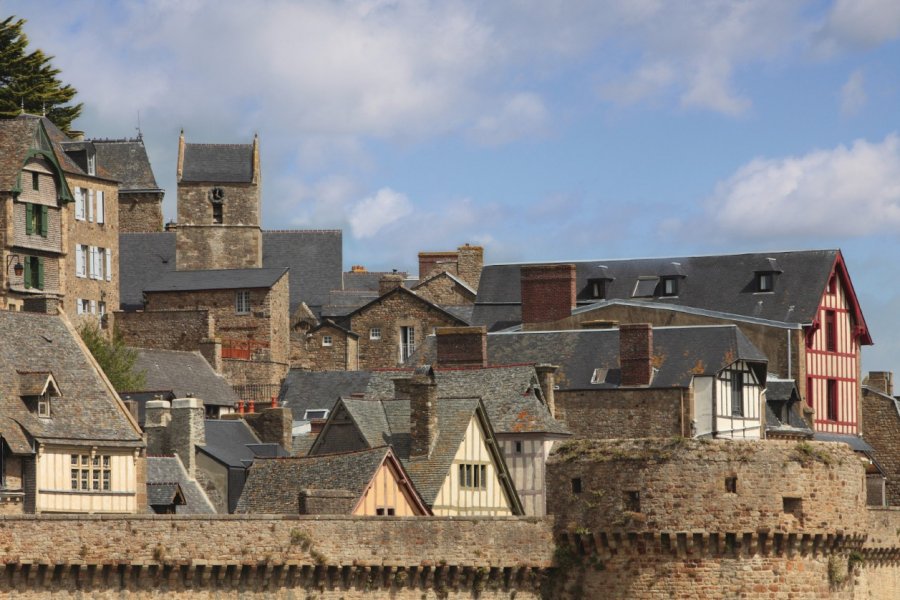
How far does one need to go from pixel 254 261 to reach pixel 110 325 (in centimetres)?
1324

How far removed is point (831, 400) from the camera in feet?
194

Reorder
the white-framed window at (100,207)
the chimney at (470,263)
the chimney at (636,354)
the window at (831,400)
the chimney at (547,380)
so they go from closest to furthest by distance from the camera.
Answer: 1. the chimney at (547,380)
2. the chimney at (636,354)
3. the window at (831,400)
4. the white-framed window at (100,207)
5. the chimney at (470,263)

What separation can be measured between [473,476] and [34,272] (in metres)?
24.6

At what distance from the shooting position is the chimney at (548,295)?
57000 millimetres

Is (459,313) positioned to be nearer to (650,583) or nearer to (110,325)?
(110,325)

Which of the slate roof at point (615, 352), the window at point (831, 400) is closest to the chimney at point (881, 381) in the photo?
the window at point (831, 400)

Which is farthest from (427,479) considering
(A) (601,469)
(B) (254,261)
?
(B) (254,261)

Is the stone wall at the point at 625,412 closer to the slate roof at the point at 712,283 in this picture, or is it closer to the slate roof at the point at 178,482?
the slate roof at the point at 712,283

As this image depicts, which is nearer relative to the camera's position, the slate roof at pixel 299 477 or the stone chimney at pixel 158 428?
the slate roof at pixel 299 477

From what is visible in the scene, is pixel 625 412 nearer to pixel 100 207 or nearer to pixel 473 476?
pixel 473 476

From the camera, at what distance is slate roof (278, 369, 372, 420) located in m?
56.6

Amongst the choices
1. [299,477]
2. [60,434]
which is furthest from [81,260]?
[299,477]

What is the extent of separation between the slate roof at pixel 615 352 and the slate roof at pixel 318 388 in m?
4.23

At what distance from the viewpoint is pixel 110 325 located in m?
67.9
